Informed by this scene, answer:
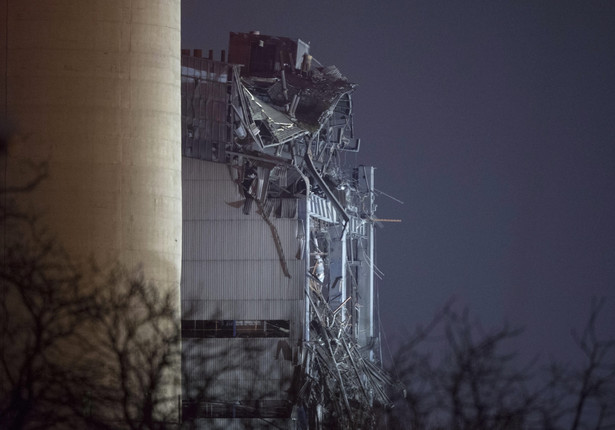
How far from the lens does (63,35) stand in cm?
3291

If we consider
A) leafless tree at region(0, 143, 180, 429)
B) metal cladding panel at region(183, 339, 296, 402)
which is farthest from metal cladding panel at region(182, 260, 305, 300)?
leafless tree at region(0, 143, 180, 429)

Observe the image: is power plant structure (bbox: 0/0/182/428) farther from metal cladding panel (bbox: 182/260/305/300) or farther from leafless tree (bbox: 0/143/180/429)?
metal cladding panel (bbox: 182/260/305/300)

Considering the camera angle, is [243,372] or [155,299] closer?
[155,299]

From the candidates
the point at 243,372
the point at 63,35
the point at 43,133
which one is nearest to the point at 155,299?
the point at 43,133

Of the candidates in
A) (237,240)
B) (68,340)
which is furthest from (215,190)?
(68,340)

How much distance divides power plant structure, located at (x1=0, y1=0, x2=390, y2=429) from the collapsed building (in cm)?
8

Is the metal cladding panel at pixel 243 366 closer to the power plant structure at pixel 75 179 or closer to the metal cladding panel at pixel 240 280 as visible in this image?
the metal cladding panel at pixel 240 280

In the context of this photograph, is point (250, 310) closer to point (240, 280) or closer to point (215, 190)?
point (240, 280)

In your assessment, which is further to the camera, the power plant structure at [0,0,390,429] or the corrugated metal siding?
the corrugated metal siding

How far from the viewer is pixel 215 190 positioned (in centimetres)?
5350

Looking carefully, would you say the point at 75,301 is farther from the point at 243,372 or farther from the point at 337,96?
the point at 337,96

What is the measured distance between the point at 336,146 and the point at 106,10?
105 ft

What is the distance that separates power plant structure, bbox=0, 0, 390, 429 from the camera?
3288cm

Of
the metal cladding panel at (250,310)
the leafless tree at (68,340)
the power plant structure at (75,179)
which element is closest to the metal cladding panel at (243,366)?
the metal cladding panel at (250,310)
